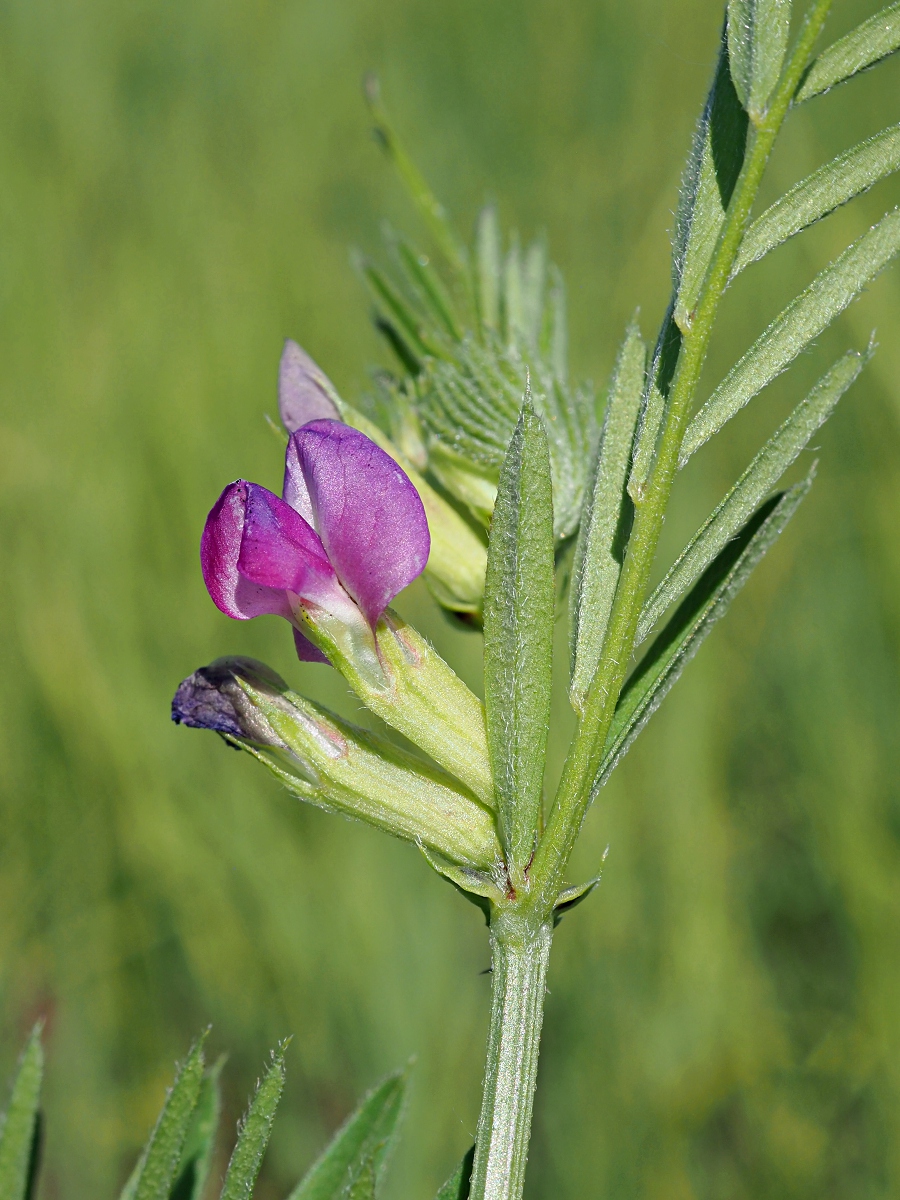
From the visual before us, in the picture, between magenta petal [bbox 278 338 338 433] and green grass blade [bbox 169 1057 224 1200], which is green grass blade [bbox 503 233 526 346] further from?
green grass blade [bbox 169 1057 224 1200]

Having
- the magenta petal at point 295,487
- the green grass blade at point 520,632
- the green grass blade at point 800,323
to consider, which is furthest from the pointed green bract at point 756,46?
the magenta petal at point 295,487

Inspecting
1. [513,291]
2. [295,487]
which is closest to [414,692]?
[295,487]

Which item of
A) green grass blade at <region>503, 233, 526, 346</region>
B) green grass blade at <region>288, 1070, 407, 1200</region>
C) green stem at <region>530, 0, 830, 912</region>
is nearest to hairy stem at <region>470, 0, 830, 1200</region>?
green stem at <region>530, 0, 830, 912</region>

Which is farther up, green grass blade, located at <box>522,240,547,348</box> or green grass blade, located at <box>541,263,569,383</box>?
green grass blade, located at <box>522,240,547,348</box>

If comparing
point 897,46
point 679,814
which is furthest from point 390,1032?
point 897,46

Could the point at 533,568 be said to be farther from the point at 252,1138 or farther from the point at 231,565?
the point at 252,1138

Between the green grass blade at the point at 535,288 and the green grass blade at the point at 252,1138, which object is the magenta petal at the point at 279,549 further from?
the green grass blade at the point at 535,288

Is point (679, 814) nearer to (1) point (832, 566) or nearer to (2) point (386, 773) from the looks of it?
(1) point (832, 566)
